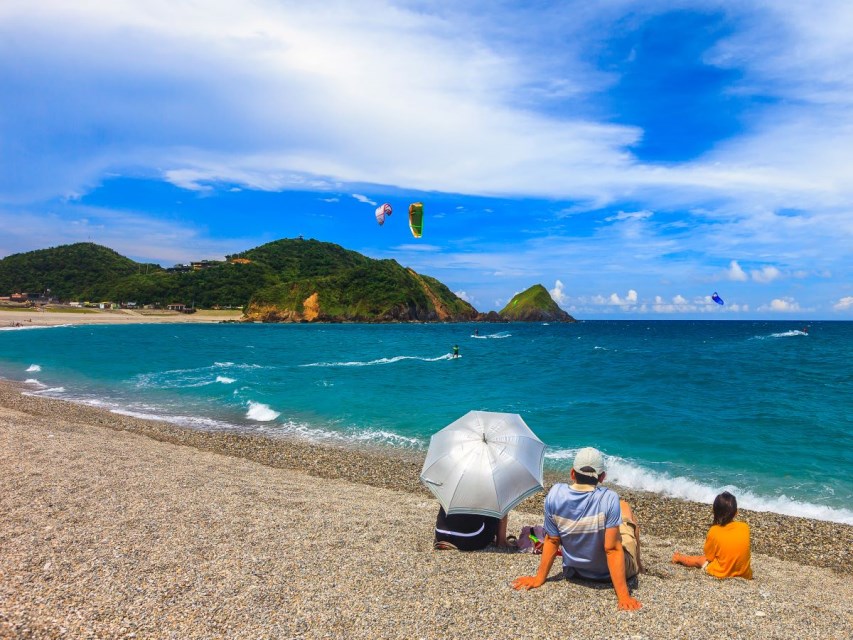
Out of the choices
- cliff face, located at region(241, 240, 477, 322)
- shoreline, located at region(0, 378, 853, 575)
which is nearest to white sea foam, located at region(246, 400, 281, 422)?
shoreline, located at region(0, 378, 853, 575)

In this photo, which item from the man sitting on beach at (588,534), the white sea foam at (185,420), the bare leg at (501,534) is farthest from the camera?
the white sea foam at (185,420)

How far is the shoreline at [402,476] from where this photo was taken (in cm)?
881

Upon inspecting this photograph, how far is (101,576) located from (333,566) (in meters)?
2.35

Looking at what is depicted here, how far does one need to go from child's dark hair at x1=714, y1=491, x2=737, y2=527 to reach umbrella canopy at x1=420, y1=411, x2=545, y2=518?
6.84 ft

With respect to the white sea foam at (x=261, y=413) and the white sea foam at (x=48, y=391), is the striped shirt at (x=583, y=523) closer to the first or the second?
the white sea foam at (x=261, y=413)

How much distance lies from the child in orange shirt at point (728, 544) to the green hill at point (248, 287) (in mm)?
134232

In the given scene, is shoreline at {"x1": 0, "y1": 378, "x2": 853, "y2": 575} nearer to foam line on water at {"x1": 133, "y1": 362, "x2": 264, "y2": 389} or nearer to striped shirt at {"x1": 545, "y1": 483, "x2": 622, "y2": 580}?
striped shirt at {"x1": 545, "y1": 483, "x2": 622, "y2": 580}

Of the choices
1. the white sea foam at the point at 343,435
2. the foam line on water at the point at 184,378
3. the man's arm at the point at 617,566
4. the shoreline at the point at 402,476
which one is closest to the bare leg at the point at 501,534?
the man's arm at the point at 617,566

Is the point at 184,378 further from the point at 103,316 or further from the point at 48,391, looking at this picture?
the point at 103,316

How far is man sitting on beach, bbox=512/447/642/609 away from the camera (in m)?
5.30

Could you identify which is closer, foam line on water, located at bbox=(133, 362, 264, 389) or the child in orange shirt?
the child in orange shirt

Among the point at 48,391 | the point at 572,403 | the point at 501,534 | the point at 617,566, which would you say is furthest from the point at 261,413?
the point at 617,566

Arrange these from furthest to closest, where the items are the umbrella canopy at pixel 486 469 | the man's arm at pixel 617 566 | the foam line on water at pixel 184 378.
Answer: the foam line on water at pixel 184 378 → the umbrella canopy at pixel 486 469 → the man's arm at pixel 617 566

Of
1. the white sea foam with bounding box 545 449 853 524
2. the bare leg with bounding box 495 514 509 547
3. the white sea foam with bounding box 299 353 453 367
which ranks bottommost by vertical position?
the white sea foam with bounding box 545 449 853 524
